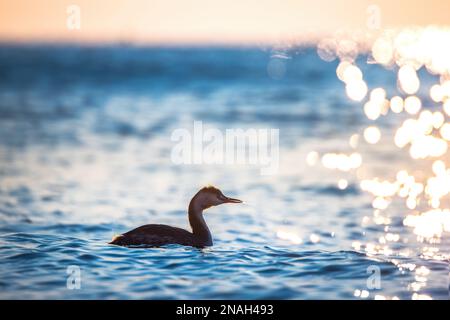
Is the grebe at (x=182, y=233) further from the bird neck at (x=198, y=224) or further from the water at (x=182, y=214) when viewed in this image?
the water at (x=182, y=214)

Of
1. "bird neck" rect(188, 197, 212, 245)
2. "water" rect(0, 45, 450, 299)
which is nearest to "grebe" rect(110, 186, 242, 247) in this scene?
"bird neck" rect(188, 197, 212, 245)

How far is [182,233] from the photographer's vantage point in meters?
12.2

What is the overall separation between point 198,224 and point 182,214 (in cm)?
324

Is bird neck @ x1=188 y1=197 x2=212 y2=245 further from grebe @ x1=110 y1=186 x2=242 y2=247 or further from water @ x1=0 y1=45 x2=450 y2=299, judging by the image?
water @ x1=0 y1=45 x2=450 y2=299

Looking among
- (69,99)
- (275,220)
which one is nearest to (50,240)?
(275,220)

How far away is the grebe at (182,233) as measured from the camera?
11750mm

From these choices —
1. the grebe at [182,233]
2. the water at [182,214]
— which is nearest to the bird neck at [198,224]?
the grebe at [182,233]

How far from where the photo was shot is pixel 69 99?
46.1 meters

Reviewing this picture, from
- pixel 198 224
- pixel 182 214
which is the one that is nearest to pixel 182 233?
pixel 198 224

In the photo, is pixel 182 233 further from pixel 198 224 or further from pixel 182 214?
pixel 182 214

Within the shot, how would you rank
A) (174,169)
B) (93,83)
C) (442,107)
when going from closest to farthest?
(174,169) < (442,107) < (93,83)

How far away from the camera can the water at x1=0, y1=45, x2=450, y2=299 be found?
32.6ft
